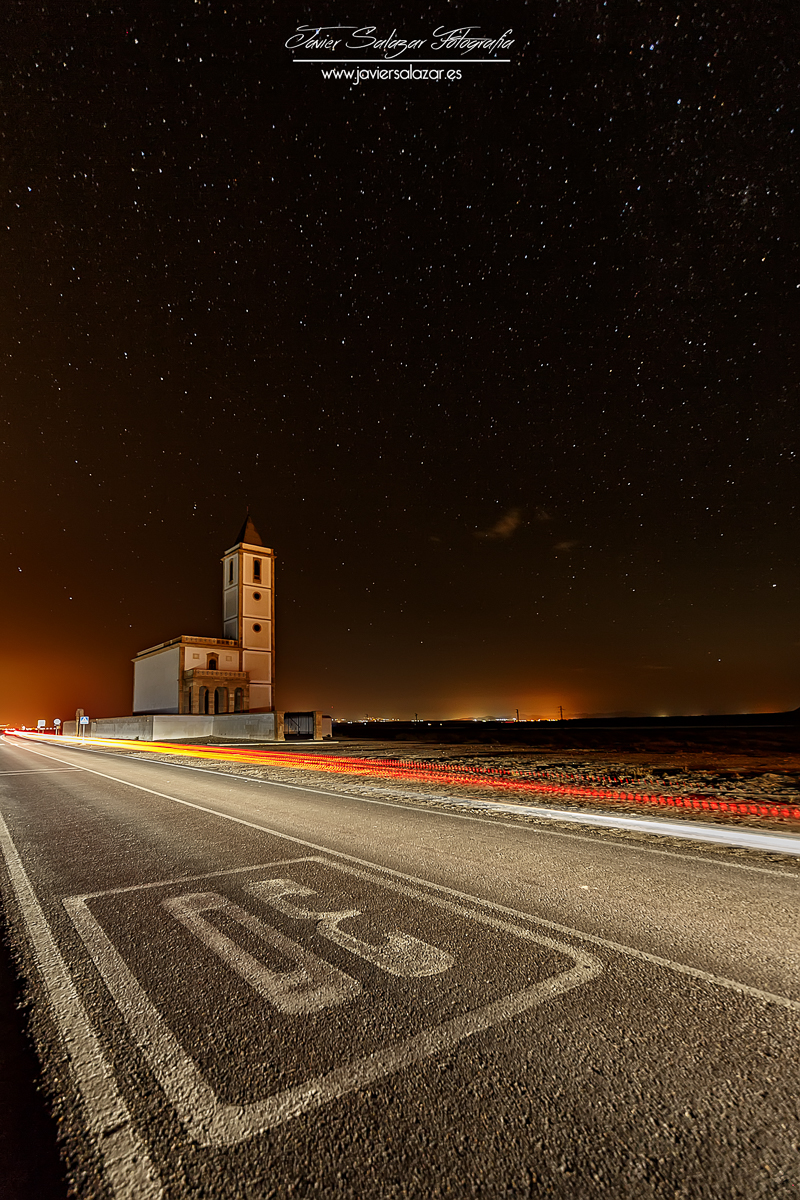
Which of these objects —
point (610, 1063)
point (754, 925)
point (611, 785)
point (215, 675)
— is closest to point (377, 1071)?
point (610, 1063)

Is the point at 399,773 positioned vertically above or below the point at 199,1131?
below

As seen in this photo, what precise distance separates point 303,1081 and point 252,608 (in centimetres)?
5682

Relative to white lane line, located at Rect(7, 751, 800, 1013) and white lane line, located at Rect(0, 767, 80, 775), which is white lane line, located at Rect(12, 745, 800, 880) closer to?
white lane line, located at Rect(7, 751, 800, 1013)

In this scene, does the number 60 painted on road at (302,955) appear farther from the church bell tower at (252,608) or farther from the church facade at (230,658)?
the church bell tower at (252,608)

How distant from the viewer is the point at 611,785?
43.3 feet

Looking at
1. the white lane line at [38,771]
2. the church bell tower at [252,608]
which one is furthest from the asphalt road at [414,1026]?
the church bell tower at [252,608]

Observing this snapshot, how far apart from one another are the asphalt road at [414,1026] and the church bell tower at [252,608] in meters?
51.1

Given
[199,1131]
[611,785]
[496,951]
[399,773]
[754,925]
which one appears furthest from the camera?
[399,773]

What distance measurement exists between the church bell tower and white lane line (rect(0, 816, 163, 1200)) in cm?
5263

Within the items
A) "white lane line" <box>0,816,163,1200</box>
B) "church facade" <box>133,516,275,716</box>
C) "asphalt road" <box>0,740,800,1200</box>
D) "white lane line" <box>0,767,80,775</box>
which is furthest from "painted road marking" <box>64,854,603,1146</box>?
"church facade" <box>133,516,275,716</box>

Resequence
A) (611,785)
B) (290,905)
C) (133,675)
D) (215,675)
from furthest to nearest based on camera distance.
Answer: (133,675) < (215,675) < (611,785) < (290,905)

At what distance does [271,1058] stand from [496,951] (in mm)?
1624

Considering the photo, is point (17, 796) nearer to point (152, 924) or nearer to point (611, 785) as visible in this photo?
point (152, 924)

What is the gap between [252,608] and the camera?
57.0m
